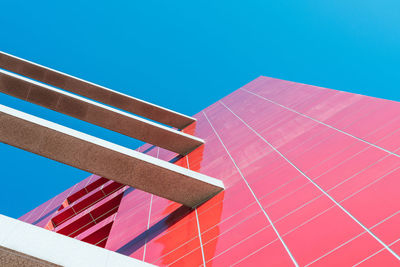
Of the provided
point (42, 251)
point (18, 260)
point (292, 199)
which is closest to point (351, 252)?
point (292, 199)

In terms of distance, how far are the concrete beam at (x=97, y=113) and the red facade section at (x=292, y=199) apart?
695 millimetres

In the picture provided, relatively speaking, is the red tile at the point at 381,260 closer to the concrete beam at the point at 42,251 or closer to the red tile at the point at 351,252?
the red tile at the point at 351,252

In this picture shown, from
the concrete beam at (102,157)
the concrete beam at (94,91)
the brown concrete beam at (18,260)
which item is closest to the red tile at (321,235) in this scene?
the brown concrete beam at (18,260)

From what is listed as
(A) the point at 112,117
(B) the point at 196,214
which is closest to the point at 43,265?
(B) the point at 196,214

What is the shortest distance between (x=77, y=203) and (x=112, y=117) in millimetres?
5001

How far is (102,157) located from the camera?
263 inches

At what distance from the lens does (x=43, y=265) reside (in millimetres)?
3070

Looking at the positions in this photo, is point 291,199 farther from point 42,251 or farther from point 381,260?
point 42,251

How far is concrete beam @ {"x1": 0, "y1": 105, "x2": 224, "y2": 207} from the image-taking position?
652 cm

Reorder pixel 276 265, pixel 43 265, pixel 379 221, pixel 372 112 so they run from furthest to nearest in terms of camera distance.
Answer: pixel 372 112 < pixel 276 265 < pixel 379 221 < pixel 43 265

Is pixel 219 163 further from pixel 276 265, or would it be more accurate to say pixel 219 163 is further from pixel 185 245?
pixel 276 265

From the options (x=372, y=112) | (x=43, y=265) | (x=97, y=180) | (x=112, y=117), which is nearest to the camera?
(x=43, y=265)

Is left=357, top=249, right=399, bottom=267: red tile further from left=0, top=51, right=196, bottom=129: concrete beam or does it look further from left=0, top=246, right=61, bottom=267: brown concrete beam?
left=0, top=51, right=196, bottom=129: concrete beam

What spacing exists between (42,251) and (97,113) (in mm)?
7983
